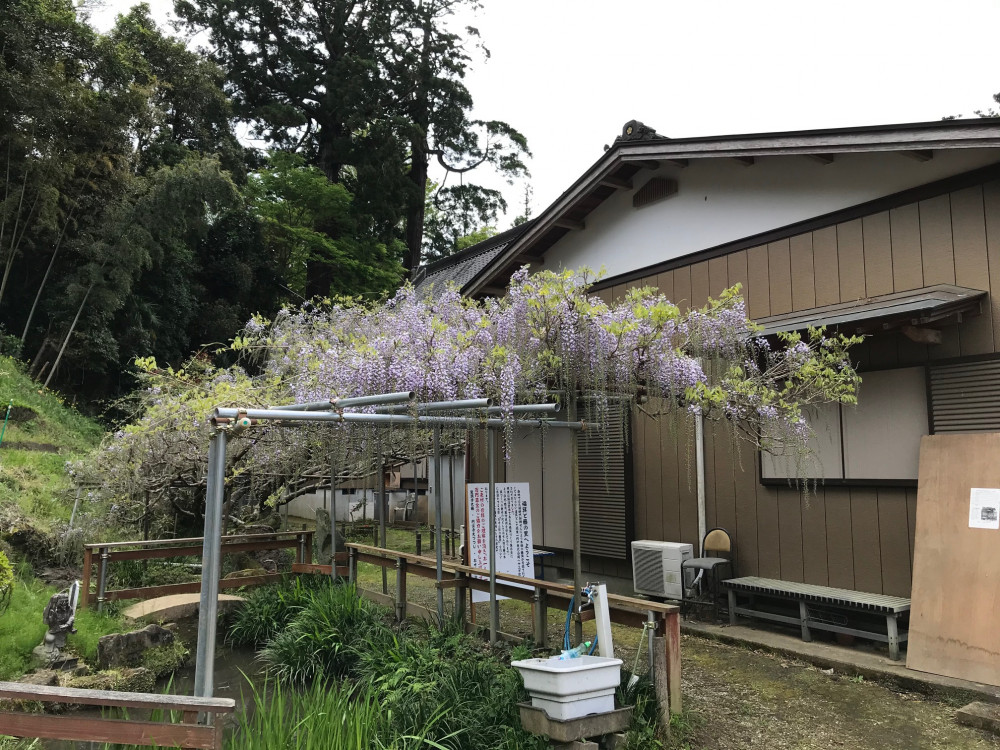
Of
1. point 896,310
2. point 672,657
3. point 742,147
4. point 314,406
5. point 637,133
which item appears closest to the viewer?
point 672,657

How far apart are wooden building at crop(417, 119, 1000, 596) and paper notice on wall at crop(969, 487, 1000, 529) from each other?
49cm

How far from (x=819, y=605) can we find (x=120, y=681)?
5.27 meters

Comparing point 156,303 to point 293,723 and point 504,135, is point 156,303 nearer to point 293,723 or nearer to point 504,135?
point 504,135

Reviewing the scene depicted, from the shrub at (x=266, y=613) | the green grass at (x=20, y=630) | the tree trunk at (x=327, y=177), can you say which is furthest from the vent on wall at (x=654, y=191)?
the tree trunk at (x=327, y=177)

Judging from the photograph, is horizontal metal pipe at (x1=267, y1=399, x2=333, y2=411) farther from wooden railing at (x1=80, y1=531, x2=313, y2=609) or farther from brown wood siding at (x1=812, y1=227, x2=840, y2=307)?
brown wood siding at (x1=812, y1=227, x2=840, y2=307)

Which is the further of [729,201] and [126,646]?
[729,201]

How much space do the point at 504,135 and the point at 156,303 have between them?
497 inches

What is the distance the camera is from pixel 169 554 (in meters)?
7.03

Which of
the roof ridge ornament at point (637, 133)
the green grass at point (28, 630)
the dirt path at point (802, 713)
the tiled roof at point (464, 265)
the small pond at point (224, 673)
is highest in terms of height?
the tiled roof at point (464, 265)

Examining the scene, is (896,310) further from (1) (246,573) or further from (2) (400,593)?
(1) (246,573)

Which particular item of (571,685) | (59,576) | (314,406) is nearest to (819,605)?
(571,685)

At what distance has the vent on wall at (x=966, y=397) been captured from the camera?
16.2 feet

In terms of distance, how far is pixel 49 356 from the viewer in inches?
633

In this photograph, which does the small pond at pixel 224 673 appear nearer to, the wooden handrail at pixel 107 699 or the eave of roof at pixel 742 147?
the wooden handrail at pixel 107 699
